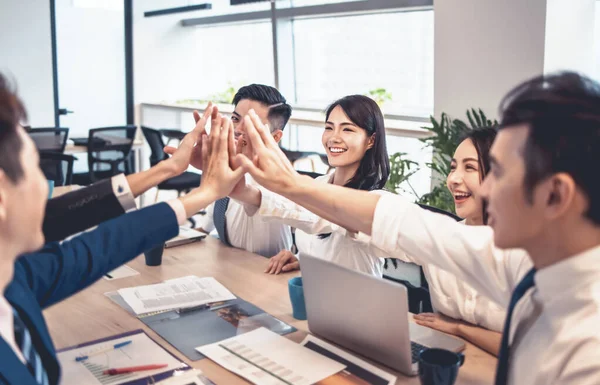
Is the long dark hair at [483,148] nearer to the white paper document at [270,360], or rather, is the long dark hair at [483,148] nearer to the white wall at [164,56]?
the white paper document at [270,360]

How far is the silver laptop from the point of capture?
1.36 metres

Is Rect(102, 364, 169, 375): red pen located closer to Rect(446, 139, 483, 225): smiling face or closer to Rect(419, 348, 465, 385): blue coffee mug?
Rect(419, 348, 465, 385): blue coffee mug

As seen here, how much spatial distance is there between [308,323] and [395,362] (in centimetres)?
29

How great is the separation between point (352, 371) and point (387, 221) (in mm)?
351

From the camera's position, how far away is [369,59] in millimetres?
5805

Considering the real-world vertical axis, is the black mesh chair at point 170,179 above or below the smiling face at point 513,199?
below

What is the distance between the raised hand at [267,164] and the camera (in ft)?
4.99

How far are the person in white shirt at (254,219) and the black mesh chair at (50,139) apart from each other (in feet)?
10.3

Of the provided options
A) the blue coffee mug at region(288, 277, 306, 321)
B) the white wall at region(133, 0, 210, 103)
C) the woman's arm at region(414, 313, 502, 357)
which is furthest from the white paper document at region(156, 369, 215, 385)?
the white wall at region(133, 0, 210, 103)

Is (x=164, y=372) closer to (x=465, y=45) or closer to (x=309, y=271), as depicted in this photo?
(x=309, y=271)

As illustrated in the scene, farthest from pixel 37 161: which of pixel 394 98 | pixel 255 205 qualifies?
pixel 394 98

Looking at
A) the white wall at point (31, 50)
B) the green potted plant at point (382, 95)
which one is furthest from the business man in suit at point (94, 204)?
the white wall at point (31, 50)

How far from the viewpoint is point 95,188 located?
1612mm

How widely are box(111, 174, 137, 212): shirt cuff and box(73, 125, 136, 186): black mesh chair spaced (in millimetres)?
4440
